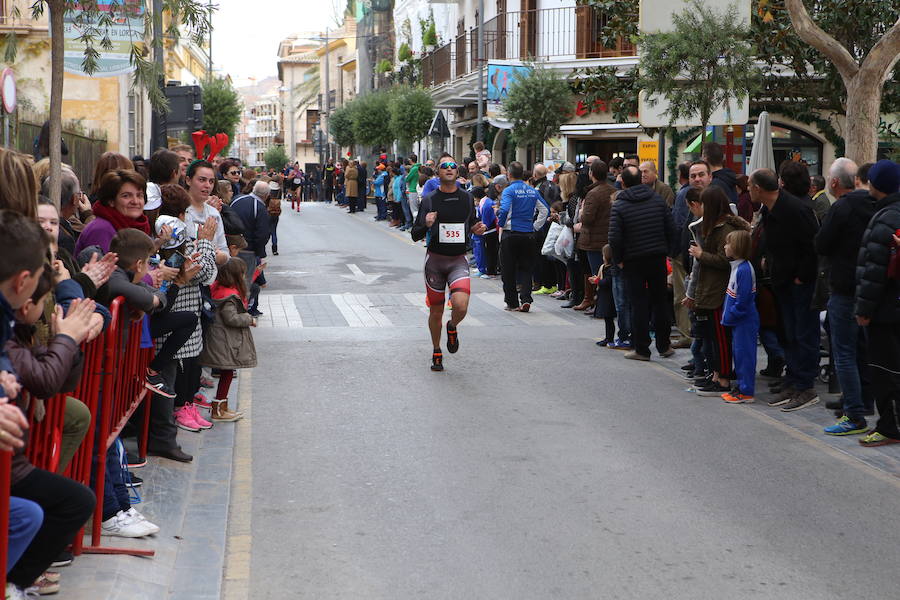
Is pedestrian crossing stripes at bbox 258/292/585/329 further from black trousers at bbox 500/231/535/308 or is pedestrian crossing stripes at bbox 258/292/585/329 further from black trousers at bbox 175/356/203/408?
black trousers at bbox 175/356/203/408

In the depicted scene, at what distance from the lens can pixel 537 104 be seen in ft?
88.3

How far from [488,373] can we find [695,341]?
1938 mm

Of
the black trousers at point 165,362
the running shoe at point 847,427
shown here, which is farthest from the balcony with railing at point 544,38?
the black trousers at point 165,362

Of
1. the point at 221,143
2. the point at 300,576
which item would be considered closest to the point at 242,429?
the point at 300,576

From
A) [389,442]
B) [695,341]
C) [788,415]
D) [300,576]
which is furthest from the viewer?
[695,341]

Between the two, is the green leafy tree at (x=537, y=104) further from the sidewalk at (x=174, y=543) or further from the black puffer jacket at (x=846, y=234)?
the sidewalk at (x=174, y=543)

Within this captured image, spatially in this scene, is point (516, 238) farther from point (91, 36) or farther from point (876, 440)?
point (876, 440)

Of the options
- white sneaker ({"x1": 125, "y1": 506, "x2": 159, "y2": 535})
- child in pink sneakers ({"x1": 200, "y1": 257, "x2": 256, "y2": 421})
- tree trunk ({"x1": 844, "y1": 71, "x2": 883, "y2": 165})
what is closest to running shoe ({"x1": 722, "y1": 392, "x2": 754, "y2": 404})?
child in pink sneakers ({"x1": 200, "y1": 257, "x2": 256, "y2": 421})

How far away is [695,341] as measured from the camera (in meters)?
10.4

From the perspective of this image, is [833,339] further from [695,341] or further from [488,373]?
[488,373]

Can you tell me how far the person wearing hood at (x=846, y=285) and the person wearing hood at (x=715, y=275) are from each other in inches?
54.3

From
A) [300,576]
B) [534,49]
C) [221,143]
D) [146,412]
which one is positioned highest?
[534,49]

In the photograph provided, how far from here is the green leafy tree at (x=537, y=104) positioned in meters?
26.8

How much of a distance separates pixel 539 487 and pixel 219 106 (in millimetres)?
56563
